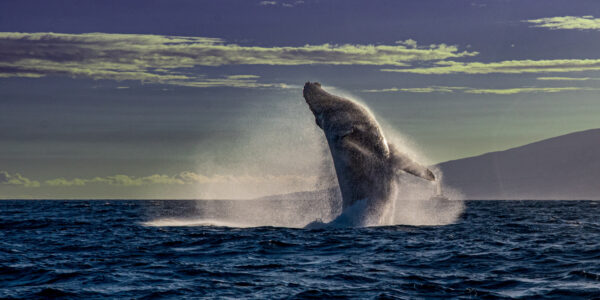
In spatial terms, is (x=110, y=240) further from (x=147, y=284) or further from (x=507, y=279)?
(x=507, y=279)

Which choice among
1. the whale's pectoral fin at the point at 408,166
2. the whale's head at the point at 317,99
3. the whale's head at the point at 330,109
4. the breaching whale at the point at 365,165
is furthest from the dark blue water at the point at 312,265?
the whale's head at the point at 317,99

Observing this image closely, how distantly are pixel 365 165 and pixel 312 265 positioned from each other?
710cm

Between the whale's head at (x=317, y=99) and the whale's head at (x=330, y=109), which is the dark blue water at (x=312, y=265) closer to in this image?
the whale's head at (x=330, y=109)

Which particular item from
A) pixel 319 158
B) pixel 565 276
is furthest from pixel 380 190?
pixel 565 276

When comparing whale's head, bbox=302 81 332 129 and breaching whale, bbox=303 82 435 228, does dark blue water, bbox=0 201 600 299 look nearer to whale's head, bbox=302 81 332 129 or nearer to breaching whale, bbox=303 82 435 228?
breaching whale, bbox=303 82 435 228

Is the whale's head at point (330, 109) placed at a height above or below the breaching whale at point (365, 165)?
above

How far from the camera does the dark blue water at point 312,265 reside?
1075cm

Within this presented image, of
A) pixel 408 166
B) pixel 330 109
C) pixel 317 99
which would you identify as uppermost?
pixel 317 99

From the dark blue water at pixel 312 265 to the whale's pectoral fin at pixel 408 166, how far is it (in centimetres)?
186

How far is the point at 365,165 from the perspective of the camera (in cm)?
1997

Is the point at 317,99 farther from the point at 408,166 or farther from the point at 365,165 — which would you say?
the point at 408,166

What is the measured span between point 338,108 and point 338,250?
20.7 feet

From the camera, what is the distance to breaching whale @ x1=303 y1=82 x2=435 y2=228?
19.8 metres

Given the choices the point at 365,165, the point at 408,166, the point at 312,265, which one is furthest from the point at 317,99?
the point at 312,265
